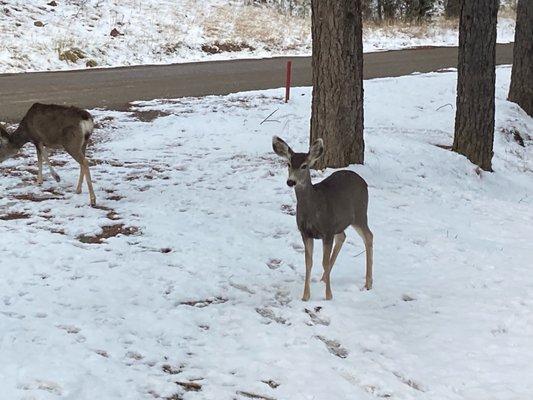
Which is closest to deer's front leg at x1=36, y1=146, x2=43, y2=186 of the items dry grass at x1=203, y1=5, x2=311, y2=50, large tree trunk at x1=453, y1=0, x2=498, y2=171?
large tree trunk at x1=453, y1=0, x2=498, y2=171

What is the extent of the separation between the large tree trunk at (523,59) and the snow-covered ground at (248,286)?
6.22m

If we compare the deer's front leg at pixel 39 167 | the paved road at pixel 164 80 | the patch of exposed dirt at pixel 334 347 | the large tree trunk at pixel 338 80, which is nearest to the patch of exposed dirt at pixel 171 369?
the patch of exposed dirt at pixel 334 347

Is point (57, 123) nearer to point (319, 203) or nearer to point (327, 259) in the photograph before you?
point (319, 203)

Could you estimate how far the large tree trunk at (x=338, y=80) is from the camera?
9.61m

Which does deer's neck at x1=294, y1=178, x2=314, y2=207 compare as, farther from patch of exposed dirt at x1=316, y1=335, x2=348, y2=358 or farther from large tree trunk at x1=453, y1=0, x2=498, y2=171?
large tree trunk at x1=453, y1=0, x2=498, y2=171

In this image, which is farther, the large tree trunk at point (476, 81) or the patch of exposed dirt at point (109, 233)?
the large tree trunk at point (476, 81)

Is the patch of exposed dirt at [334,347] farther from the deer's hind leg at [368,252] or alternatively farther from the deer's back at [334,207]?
the deer's hind leg at [368,252]

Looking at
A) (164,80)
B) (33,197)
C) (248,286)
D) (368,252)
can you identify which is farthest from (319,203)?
(164,80)

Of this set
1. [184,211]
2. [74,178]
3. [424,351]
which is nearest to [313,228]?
[424,351]

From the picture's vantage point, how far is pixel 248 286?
248 inches

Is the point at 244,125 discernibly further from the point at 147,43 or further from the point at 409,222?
the point at 147,43

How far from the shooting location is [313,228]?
5.83 metres

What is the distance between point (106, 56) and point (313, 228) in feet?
67.7

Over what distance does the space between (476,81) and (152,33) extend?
727 inches
